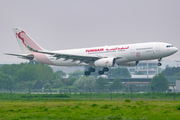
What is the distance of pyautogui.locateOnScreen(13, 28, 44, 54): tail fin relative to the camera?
57.8 m

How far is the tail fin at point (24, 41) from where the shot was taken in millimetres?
57825

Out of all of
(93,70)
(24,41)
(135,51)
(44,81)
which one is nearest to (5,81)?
(44,81)

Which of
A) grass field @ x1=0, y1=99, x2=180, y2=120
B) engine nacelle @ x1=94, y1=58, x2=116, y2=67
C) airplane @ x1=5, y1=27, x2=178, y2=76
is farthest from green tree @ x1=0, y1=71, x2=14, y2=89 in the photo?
grass field @ x1=0, y1=99, x2=180, y2=120

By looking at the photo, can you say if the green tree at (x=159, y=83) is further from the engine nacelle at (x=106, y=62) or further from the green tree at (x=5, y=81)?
the green tree at (x=5, y=81)

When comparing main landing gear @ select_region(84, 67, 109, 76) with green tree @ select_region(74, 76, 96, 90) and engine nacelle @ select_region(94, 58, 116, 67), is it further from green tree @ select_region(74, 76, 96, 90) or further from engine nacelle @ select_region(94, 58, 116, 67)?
green tree @ select_region(74, 76, 96, 90)

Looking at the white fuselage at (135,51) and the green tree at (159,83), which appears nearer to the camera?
the white fuselage at (135,51)

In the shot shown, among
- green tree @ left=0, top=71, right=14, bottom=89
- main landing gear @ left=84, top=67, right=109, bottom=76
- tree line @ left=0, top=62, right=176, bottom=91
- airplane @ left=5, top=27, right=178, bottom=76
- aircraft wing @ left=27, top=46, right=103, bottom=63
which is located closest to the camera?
airplane @ left=5, top=27, right=178, bottom=76

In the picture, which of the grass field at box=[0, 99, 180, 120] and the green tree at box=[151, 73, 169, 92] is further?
the green tree at box=[151, 73, 169, 92]

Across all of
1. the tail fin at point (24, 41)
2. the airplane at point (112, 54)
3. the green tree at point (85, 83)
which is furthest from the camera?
the green tree at point (85, 83)

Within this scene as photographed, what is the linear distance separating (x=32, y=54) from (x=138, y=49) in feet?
70.9

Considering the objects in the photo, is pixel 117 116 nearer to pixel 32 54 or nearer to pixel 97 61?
pixel 97 61

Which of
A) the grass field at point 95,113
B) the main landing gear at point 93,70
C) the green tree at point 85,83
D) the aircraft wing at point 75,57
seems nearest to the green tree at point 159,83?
the green tree at point 85,83

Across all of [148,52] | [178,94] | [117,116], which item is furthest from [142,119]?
[148,52]

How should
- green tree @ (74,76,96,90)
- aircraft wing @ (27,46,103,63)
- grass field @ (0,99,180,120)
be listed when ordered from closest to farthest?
1. grass field @ (0,99,180,120)
2. aircraft wing @ (27,46,103,63)
3. green tree @ (74,76,96,90)
